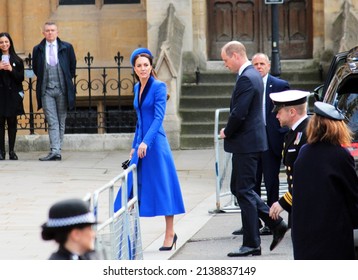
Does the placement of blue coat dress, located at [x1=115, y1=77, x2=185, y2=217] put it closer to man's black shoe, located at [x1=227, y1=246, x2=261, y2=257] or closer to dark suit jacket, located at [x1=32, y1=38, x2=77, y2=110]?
man's black shoe, located at [x1=227, y1=246, x2=261, y2=257]

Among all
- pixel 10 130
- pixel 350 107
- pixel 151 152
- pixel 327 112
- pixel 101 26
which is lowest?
pixel 10 130

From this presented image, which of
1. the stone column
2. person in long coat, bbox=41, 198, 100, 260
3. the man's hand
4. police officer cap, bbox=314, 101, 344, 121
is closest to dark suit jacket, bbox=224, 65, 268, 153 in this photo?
the man's hand

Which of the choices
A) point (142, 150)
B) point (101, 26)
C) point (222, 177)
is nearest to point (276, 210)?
point (142, 150)

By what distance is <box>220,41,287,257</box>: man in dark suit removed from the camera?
428 inches

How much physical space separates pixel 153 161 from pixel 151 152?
0.08 meters

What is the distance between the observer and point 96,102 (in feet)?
70.6

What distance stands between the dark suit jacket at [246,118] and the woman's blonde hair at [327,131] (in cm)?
321

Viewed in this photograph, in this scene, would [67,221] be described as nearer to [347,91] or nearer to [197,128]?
[347,91]

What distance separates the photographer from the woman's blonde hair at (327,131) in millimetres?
7590

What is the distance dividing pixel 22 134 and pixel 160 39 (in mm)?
2834

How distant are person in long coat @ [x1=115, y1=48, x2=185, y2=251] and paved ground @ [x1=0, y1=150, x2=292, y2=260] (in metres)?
0.44

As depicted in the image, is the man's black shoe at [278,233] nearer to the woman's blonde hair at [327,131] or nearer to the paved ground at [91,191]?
the paved ground at [91,191]

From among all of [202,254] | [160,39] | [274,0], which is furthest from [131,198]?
[160,39]

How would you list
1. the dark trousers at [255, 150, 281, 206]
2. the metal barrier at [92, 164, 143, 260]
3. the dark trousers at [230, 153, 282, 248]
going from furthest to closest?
the dark trousers at [255, 150, 281, 206] → the dark trousers at [230, 153, 282, 248] → the metal barrier at [92, 164, 143, 260]
